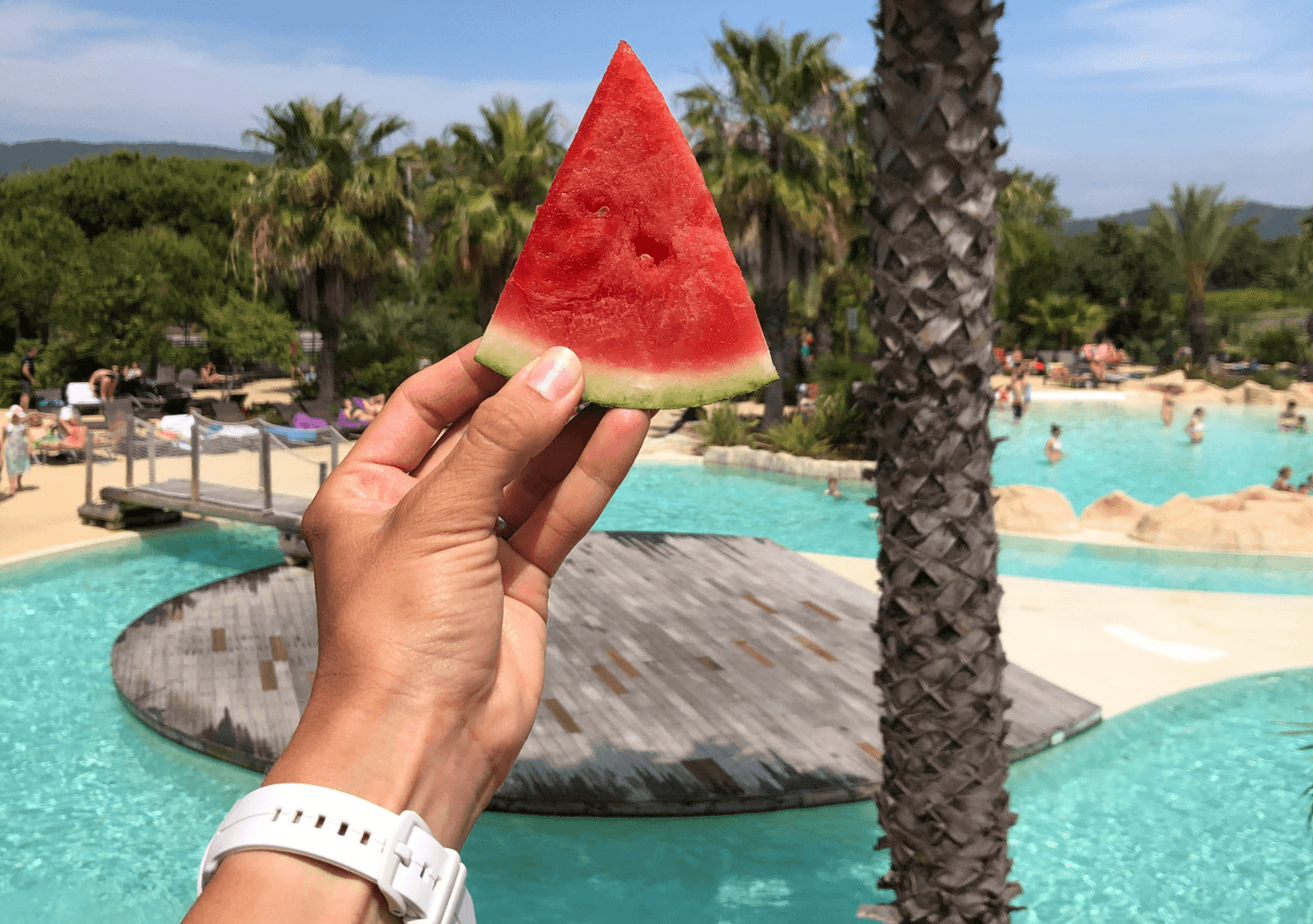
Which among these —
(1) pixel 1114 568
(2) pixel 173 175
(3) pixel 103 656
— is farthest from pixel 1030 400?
(2) pixel 173 175

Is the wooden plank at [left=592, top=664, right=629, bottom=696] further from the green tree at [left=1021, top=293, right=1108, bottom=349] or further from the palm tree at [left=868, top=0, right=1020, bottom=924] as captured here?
the green tree at [left=1021, top=293, right=1108, bottom=349]

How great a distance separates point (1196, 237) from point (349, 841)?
5018 centimetres

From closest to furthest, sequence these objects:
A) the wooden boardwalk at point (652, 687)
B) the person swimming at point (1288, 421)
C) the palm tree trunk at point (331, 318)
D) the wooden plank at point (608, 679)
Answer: the wooden boardwalk at point (652, 687) < the wooden plank at point (608, 679) < the palm tree trunk at point (331, 318) < the person swimming at point (1288, 421)

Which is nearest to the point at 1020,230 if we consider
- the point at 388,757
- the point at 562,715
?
the point at 562,715

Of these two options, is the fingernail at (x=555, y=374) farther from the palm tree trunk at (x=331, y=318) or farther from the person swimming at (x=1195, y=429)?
the person swimming at (x=1195, y=429)

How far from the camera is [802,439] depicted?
2295 cm

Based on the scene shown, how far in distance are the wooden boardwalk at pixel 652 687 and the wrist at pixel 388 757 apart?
16.7ft

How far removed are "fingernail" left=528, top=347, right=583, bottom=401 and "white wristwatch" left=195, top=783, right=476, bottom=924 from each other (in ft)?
2.63

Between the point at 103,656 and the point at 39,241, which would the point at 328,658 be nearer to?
the point at 103,656

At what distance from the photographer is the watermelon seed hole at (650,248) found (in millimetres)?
2430

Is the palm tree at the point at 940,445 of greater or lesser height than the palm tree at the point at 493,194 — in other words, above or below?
below

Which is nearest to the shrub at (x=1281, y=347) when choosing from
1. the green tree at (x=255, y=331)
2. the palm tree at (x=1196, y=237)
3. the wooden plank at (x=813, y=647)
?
the palm tree at (x=1196, y=237)

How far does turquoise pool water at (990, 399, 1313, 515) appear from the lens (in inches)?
884

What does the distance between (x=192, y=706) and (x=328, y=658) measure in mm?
7398
